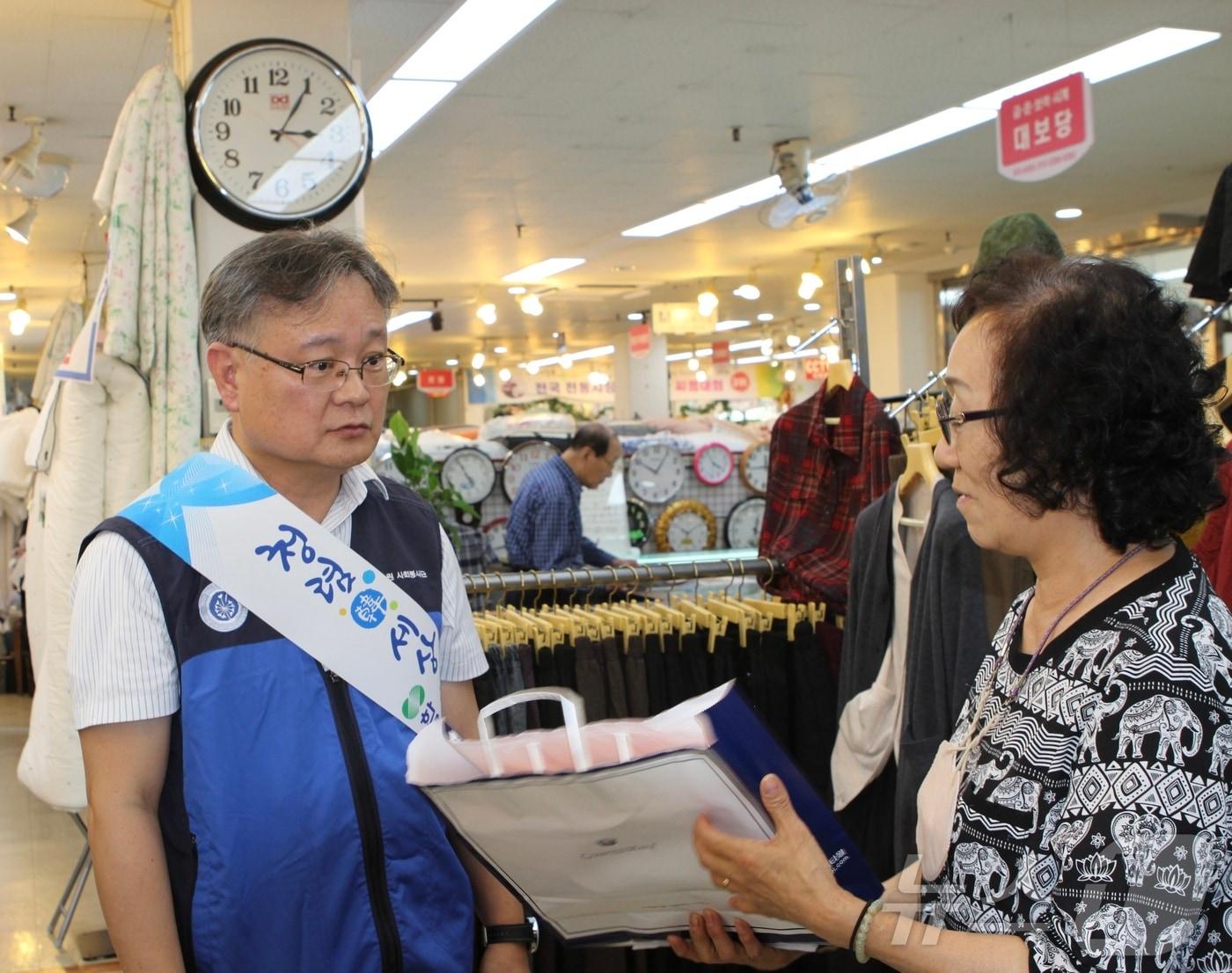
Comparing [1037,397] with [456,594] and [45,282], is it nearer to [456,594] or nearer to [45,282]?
[456,594]

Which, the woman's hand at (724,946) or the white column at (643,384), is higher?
the white column at (643,384)

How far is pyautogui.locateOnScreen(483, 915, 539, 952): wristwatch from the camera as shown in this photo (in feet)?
5.86

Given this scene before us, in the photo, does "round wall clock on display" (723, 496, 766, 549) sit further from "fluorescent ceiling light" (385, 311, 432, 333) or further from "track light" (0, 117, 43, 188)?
"fluorescent ceiling light" (385, 311, 432, 333)

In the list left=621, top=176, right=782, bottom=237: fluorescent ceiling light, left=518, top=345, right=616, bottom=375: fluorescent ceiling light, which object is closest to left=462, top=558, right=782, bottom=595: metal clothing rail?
left=621, top=176, right=782, bottom=237: fluorescent ceiling light

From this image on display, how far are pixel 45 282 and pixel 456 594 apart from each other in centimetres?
1442

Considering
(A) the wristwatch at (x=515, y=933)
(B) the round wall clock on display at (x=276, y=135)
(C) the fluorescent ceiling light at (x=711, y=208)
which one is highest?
(C) the fluorescent ceiling light at (x=711, y=208)

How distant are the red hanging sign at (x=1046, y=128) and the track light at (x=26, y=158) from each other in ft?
19.1

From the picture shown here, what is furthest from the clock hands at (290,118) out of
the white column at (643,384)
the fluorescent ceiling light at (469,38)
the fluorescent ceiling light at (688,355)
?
the fluorescent ceiling light at (688,355)

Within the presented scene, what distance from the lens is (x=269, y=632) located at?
1.62 metres

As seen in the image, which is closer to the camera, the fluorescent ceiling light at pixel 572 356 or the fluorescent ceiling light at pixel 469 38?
the fluorescent ceiling light at pixel 469 38

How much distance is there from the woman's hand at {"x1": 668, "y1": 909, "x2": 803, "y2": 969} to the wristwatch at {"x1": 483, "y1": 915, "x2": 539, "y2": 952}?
0.79 ft

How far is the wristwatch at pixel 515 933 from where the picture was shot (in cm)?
179

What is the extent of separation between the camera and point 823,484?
3701mm

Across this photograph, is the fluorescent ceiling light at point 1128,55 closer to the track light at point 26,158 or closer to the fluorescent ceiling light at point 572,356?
the track light at point 26,158
